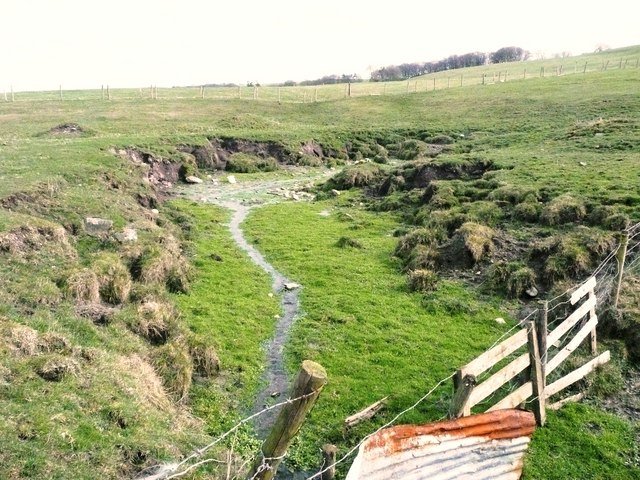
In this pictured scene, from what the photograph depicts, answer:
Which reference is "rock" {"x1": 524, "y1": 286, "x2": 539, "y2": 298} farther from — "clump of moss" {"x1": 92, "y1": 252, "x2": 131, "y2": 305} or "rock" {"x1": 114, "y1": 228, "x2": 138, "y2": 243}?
"rock" {"x1": 114, "y1": 228, "x2": 138, "y2": 243}

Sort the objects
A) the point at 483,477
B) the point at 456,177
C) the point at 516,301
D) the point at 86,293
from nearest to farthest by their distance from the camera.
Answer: the point at 483,477, the point at 86,293, the point at 516,301, the point at 456,177

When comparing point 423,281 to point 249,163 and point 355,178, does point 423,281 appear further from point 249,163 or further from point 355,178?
point 249,163

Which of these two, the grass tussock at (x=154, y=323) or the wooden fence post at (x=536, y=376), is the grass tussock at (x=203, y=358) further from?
the wooden fence post at (x=536, y=376)

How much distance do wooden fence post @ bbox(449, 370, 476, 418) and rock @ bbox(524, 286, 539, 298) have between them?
10.6 m

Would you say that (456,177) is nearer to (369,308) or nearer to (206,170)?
(369,308)

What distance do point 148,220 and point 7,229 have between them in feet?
29.2

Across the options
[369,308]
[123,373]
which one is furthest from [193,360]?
[369,308]

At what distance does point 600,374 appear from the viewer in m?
14.4

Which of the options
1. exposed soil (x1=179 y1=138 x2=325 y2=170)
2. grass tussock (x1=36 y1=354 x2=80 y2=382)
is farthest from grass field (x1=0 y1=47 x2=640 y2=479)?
exposed soil (x1=179 y1=138 x2=325 y2=170)

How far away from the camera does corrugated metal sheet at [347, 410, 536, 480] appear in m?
9.95

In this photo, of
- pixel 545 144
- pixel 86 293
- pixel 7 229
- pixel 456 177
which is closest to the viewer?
pixel 86 293

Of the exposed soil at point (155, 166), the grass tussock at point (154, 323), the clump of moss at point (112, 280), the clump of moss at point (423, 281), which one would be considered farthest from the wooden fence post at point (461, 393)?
the exposed soil at point (155, 166)

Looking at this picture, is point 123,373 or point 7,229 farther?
point 7,229

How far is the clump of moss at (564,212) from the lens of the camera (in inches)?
970
